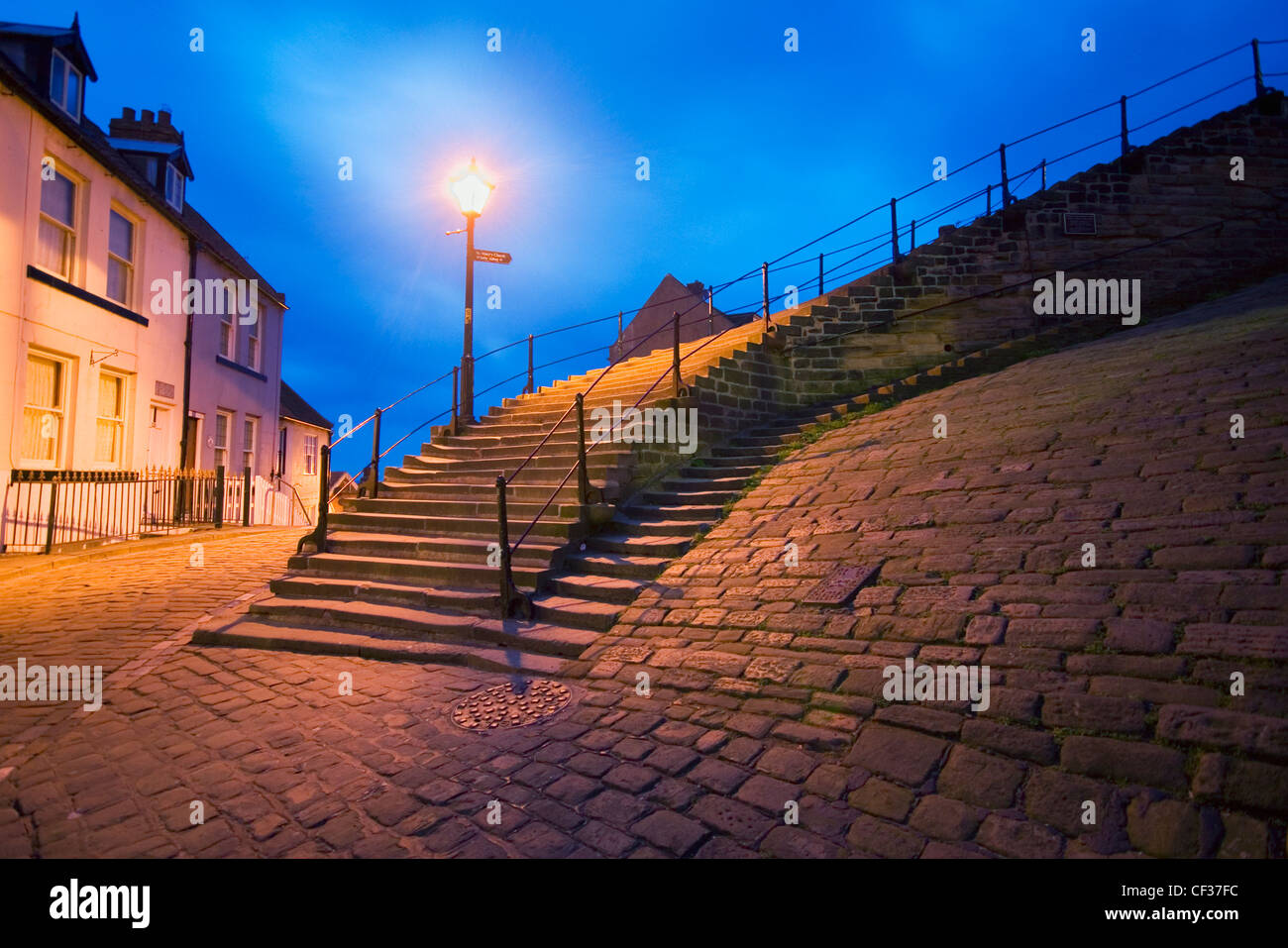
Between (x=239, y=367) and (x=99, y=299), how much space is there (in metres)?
5.21

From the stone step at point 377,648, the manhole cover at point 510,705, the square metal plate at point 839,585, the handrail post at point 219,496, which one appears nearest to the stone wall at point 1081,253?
the square metal plate at point 839,585

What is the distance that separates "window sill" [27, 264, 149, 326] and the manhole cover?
39.3 feet

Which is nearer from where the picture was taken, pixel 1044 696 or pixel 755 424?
pixel 1044 696

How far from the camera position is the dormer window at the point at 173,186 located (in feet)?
50.4

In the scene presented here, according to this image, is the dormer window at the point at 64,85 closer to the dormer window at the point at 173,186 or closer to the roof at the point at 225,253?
the dormer window at the point at 173,186

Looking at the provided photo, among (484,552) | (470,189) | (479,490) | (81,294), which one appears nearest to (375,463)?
(479,490)

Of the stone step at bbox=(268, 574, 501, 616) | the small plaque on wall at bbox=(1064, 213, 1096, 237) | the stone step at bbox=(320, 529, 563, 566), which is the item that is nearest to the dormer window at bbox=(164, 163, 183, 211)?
the stone step at bbox=(320, 529, 563, 566)

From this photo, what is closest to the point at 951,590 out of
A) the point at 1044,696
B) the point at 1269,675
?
the point at 1044,696

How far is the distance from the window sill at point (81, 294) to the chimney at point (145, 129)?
6.30m

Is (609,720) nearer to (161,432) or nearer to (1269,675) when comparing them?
(1269,675)

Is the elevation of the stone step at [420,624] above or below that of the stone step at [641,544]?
below

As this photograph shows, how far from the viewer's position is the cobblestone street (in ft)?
8.30

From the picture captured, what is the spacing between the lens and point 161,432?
45.4ft
